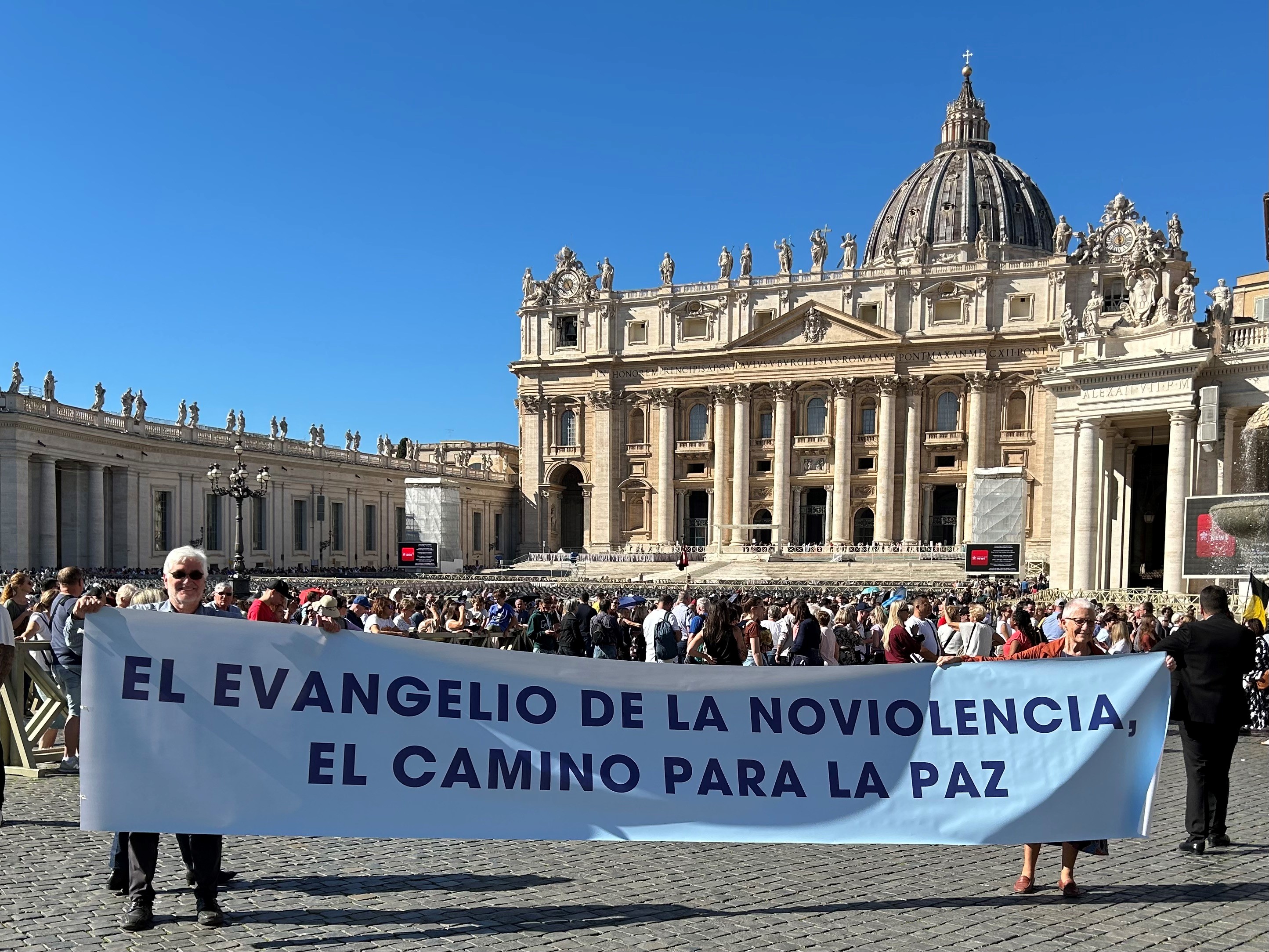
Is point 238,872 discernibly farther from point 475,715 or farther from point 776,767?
point 776,767

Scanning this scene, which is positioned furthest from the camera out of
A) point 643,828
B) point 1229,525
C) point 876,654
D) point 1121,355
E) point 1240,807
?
point 1121,355

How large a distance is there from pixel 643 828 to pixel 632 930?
49cm

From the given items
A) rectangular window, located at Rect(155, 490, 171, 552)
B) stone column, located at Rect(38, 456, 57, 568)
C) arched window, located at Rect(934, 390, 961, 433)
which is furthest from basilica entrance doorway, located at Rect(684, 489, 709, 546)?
stone column, located at Rect(38, 456, 57, 568)

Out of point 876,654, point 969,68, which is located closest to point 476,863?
point 876,654

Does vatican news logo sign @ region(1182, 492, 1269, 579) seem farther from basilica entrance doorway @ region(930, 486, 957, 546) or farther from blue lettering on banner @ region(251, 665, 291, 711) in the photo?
basilica entrance doorway @ region(930, 486, 957, 546)

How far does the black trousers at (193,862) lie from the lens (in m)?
4.93

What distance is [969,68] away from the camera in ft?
290

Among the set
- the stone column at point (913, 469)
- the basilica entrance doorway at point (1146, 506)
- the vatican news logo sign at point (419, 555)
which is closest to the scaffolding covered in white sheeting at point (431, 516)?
the vatican news logo sign at point (419, 555)

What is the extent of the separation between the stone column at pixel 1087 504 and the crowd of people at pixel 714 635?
23.4ft

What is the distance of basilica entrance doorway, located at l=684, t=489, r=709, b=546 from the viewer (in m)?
64.9

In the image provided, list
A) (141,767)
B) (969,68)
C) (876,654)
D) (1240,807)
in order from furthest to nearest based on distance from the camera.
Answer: (969,68) < (876,654) < (1240,807) < (141,767)

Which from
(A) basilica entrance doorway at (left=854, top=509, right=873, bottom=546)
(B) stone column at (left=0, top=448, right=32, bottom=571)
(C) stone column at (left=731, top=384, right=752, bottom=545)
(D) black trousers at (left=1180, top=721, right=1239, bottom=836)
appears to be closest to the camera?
(D) black trousers at (left=1180, top=721, right=1239, bottom=836)

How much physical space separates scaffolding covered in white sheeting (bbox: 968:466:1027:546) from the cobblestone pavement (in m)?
38.5

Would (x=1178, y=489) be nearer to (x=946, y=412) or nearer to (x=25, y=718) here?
(x=25, y=718)
